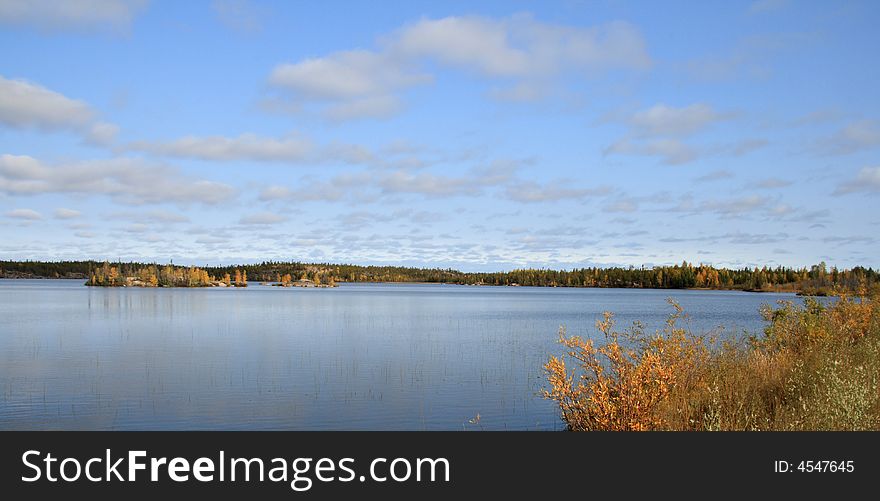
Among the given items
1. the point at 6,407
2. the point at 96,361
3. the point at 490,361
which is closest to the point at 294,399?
the point at 6,407

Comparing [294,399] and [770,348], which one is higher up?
[770,348]

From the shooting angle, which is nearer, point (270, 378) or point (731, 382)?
point (731, 382)

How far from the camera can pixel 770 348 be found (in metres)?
22.9

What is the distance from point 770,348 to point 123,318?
2362 inches

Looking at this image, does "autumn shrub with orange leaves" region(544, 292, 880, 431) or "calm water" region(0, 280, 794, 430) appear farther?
"calm water" region(0, 280, 794, 430)

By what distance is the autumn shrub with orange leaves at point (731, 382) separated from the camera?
14.9 meters

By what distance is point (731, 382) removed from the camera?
62.1 feet

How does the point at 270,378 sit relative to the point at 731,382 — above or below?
below

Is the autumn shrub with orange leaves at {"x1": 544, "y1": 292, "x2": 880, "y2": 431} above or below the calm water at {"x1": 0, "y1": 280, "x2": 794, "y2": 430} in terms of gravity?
above

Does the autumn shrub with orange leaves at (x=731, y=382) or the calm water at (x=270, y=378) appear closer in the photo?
the autumn shrub with orange leaves at (x=731, y=382)

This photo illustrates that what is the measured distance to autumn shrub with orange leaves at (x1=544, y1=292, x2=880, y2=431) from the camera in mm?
14883

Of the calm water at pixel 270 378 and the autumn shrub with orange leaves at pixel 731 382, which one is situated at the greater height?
the autumn shrub with orange leaves at pixel 731 382
